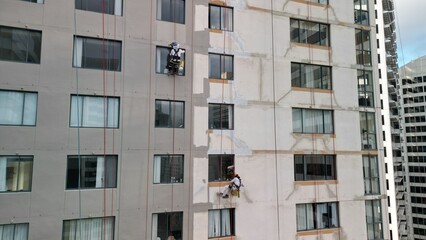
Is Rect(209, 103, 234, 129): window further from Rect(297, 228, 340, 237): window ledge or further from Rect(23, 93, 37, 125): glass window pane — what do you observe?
Rect(23, 93, 37, 125): glass window pane

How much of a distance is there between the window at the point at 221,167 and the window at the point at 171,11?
8086 millimetres

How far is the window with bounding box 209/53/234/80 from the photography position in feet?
56.3

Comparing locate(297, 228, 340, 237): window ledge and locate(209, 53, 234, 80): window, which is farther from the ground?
locate(209, 53, 234, 80): window

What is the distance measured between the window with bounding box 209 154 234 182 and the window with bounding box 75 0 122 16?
9397 mm

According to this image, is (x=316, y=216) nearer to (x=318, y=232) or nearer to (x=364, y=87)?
(x=318, y=232)

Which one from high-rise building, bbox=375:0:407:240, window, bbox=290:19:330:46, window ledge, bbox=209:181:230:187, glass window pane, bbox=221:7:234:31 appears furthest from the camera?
high-rise building, bbox=375:0:407:240

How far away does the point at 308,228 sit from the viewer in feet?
59.6

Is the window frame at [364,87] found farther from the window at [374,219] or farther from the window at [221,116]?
the window at [221,116]

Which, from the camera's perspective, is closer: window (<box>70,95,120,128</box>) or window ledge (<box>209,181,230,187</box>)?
window (<box>70,95,120,128</box>)

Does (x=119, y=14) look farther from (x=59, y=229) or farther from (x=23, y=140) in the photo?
(x=59, y=229)

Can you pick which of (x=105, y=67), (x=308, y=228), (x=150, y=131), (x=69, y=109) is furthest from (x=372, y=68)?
(x=69, y=109)

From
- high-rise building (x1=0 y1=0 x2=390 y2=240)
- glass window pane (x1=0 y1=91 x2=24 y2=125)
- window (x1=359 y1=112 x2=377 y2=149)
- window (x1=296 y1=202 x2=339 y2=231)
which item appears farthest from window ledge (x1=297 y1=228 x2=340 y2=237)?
glass window pane (x1=0 y1=91 x2=24 y2=125)

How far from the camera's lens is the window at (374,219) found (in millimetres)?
19625

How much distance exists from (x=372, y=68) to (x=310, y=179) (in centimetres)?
963
